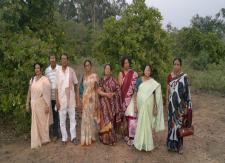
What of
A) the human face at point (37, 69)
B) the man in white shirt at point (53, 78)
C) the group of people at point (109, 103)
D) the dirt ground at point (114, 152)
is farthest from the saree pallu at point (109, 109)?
the human face at point (37, 69)

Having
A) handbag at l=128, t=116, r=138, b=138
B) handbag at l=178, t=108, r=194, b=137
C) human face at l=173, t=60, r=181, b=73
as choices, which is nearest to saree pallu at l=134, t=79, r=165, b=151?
handbag at l=128, t=116, r=138, b=138

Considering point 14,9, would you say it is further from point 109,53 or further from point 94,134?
point 94,134

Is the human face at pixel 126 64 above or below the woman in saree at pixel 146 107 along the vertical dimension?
above

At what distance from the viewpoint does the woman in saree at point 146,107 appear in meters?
6.67

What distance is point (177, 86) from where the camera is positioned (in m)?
6.58

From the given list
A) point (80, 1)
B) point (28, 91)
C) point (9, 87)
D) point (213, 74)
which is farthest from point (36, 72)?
point (80, 1)

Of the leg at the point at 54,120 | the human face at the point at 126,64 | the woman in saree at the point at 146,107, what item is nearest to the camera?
the woman in saree at the point at 146,107

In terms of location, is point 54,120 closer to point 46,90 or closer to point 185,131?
point 46,90

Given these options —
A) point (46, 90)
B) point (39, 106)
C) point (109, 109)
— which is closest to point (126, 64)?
point (109, 109)

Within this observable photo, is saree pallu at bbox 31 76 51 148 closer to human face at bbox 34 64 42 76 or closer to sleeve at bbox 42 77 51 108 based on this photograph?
sleeve at bbox 42 77 51 108

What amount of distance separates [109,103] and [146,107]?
0.71 meters

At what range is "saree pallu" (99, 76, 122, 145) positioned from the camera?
686 centimetres

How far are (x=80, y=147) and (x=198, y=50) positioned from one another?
44.8 ft

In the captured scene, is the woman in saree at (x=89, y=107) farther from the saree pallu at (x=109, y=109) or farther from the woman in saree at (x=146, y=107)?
the woman in saree at (x=146, y=107)
